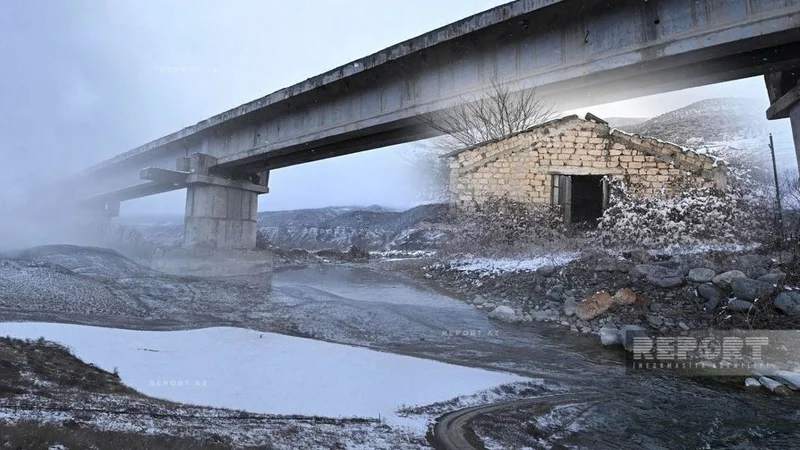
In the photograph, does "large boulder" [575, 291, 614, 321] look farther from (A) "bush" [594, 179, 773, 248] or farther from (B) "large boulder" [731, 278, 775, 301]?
(A) "bush" [594, 179, 773, 248]

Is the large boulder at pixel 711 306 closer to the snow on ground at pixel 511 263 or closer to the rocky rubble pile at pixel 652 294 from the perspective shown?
the rocky rubble pile at pixel 652 294

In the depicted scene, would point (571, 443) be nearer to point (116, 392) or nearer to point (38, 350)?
point (116, 392)

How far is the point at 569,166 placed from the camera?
9.62m

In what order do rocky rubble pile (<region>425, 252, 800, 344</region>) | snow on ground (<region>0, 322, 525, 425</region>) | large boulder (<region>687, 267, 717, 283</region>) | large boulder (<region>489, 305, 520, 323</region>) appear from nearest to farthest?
snow on ground (<region>0, 322, 525, 425</region>) < rocky rubble pile (<region>425, 252, 800, 344</region>) < large boulder (<region>687, 267, 717, 283</region>) < large boulder (<region>489, 305, 520, 323</region>)

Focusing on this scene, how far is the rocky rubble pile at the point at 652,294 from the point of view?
16.7 ft

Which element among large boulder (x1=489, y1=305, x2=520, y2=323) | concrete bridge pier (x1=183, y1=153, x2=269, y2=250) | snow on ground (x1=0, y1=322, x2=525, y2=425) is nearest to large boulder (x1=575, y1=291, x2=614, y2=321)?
large boulder (x1=489, y1=305, x2=520, y2=323)

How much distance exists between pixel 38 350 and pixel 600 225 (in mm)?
9071

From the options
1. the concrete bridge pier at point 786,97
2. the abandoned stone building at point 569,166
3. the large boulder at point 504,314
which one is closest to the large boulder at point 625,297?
the large boulder at point 504,314

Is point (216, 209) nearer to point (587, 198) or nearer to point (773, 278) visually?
point (587, 198)

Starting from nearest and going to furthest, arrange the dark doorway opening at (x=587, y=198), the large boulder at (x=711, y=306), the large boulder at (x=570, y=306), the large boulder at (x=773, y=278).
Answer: the large boulder at (x=773, y=278), the large boulder at (x=711, y=306), the large boulder at (x=570, y=306), the dark doorway opening at (x=587, y=198)

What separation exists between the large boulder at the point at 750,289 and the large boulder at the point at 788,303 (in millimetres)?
127

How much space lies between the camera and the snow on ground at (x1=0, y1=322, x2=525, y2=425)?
2561mm

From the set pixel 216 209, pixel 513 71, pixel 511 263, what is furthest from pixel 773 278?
pixel 216 209

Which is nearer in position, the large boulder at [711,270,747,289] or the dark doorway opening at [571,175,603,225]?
the large boulder at [711,270,747,289]
